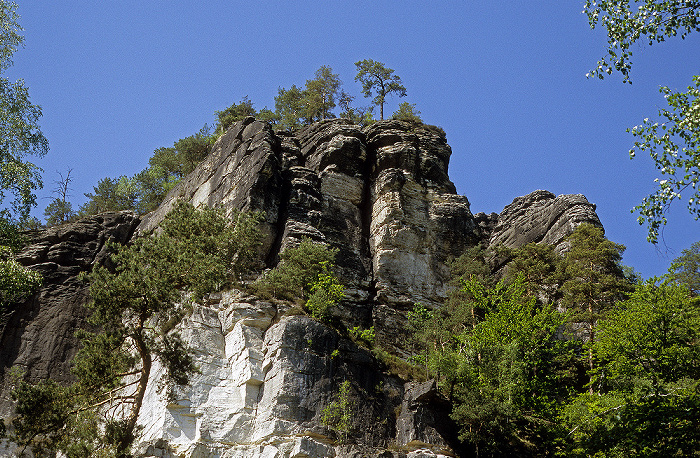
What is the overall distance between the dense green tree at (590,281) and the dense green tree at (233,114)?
97.2ft

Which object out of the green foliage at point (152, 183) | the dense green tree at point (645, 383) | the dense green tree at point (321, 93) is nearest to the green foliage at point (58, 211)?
the green foliage at point (152, 183)

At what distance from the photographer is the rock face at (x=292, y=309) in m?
26.5

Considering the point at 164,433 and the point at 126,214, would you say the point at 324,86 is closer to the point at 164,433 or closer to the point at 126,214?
the point at 126,214

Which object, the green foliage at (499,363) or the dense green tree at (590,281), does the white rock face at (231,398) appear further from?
the dense green tree at (590,281)

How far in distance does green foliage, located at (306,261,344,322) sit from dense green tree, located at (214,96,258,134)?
25804mm

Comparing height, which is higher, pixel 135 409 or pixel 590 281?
pixel 590 281

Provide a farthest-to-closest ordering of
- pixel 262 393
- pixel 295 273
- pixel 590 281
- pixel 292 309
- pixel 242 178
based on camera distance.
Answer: pixel 242 178, pixel 590 281, pixel 295 273, pixel 292 309, pixel 262 393

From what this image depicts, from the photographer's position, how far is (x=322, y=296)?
30.2m

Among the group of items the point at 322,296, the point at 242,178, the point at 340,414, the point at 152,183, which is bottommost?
the point at 340,414

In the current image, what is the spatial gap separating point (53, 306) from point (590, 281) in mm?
28724

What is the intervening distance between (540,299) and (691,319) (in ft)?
32.2

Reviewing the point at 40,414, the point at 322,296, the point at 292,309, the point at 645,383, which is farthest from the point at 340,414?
the point at 645,383

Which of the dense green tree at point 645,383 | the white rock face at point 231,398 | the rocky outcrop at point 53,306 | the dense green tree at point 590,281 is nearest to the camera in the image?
the dense green tree at point 645,383

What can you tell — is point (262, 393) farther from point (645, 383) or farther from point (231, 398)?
point (645, 383)
